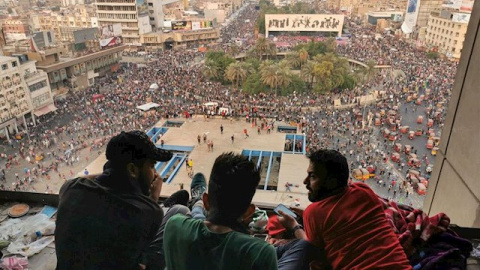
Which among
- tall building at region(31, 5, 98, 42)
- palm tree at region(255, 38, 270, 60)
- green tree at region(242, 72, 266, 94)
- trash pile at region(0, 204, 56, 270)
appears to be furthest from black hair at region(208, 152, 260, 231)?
tall building at region(31, 5, 98, 42)

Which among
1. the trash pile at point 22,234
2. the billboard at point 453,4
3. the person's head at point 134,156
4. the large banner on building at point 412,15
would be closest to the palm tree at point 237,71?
the large banner on building at point 412,15

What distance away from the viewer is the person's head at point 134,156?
1565mm

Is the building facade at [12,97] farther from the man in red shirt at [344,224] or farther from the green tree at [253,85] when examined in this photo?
the man in red shirt at [344,224]

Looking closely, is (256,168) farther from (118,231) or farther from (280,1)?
(280,1)

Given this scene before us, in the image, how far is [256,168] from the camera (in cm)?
129

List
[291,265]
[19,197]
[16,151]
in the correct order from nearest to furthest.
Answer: [291,265], [19,197], [16,151]

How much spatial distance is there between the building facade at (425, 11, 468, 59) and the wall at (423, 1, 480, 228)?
Answer: 2481 cm

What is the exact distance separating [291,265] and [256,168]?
0.54m

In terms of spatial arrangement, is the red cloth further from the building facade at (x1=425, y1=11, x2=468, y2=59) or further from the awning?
the building facade at (x1=425, y1=11, x2=468, y2=59)

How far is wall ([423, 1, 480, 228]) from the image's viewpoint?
2.66 metres

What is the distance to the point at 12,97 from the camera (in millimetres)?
15250

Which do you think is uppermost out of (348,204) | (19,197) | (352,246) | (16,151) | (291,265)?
(348,204)

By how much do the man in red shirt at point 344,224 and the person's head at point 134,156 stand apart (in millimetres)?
759

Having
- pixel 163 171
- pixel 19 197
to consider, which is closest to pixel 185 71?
pixel 163 171
